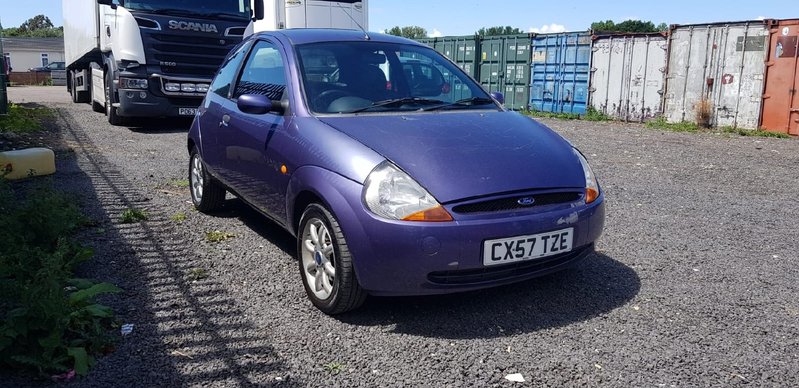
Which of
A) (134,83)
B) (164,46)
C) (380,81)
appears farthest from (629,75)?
(380,81)

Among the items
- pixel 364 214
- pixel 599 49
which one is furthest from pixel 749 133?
pixel 364 214

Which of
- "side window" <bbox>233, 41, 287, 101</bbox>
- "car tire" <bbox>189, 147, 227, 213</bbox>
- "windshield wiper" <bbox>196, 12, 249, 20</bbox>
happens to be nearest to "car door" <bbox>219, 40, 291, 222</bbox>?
"side window" <bbox>233, 41, 287, 101</bbox>

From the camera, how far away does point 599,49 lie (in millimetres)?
17375

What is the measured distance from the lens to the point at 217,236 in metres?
5.09

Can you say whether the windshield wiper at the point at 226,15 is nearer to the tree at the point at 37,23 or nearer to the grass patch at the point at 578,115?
the grass patch at the point at 578,115

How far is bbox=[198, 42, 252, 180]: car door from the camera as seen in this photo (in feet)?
16.6

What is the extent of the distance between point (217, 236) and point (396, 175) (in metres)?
2.35

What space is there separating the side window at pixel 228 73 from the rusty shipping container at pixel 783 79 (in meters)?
12.5

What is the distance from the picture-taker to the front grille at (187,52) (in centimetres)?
1125

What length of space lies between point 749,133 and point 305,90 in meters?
12.7

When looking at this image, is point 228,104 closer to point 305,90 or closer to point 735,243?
point 305,90

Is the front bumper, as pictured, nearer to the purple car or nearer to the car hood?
the purple car

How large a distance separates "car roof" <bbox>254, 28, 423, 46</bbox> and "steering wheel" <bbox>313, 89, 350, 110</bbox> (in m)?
0.60

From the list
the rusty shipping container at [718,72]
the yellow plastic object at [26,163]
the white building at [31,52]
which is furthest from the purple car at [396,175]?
the white building at [31,52]
